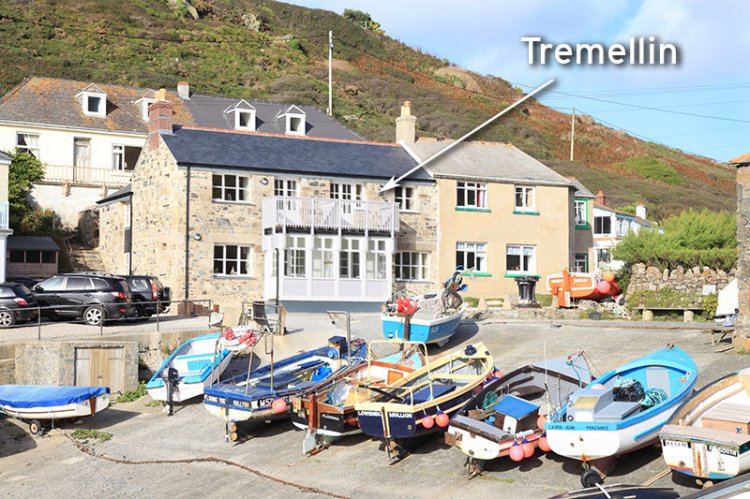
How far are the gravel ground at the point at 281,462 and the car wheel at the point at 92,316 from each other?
15.2ft

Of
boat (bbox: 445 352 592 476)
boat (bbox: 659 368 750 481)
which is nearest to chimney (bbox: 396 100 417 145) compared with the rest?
boat (bbox: 445 352 592 476)

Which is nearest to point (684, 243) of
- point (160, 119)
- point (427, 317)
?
point (427, 317)

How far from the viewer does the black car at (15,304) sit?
26359mm

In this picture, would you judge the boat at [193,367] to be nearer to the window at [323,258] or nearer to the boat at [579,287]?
the window at [323,258]

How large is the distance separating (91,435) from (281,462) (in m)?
5.55

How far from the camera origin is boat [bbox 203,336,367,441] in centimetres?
1866

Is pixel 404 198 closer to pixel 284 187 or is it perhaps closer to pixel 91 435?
pixel 284 187

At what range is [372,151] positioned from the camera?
38.4 metres

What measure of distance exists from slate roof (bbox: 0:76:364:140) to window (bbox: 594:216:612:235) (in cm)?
1245

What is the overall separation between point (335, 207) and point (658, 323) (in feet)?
41.3

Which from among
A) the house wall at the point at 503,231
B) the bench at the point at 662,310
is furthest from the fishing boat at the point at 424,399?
the house wall at the point at 503,231

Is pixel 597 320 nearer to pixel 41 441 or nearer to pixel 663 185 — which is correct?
pixel 41 441

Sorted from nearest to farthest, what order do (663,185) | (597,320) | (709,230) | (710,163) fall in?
(597,320)
(709,230)
(663,185)
(710,163)

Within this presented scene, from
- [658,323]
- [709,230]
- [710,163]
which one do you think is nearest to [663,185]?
[710,163]
